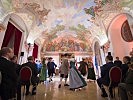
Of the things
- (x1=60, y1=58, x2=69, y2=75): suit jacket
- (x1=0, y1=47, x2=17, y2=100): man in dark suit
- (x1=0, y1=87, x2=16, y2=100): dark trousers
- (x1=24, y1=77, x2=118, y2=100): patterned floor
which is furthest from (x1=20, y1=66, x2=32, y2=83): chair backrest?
(x1=60, y1=58, x2=69, y2=75): suit jacket

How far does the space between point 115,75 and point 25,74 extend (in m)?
2.59

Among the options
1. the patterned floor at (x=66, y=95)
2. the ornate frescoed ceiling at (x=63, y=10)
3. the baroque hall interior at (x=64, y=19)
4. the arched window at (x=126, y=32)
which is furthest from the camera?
the arched window at (x=126, y=32)

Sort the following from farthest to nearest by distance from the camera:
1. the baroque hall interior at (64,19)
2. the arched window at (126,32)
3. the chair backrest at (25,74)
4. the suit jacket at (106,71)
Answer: the arched window at (126,32)
the baroque hall interior at (64,19)
the chair backrest at (25,74)
the suit jacket at (106,71)

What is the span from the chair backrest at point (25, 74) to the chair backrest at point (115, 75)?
7.64ft

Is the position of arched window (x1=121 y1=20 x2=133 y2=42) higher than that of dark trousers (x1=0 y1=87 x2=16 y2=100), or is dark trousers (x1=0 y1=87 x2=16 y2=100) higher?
arched window (x1=121 y1=20 x2=133 y2=42)

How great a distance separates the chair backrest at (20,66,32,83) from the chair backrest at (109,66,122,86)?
2.33 metres

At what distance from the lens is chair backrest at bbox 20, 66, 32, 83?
14.3ft

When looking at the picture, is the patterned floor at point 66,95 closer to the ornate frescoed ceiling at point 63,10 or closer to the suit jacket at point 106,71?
the suit jacket at point 106,71

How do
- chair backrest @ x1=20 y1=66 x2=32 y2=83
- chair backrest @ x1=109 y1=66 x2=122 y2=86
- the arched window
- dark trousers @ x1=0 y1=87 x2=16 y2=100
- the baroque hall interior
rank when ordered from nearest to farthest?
dark trousers @ x1=0 y1=87 x2=16 y2=100, chair backrest @ x1=109 y1=66 x2=122 y2=86, chair backrest @ x1=20 y1=66 x2=32 y2=83, the baroque hall interior, the arched window

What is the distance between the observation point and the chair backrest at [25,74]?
4.36 metres

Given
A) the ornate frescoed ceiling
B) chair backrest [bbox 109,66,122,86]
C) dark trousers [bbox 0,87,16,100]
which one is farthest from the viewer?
the ornate frescoed ceiling

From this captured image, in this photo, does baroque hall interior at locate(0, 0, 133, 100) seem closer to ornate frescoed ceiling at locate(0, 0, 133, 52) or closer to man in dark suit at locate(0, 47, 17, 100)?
ornate frescoed ceiling at locate(0, 0, 133, 52)

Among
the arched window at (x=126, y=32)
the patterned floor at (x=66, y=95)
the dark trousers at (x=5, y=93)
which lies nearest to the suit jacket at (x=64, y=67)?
the patterned floor at (x=66, y=95)

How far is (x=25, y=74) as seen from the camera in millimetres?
4410
